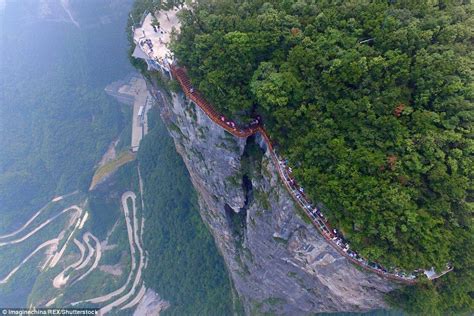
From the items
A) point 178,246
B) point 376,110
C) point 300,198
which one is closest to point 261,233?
point 300,198

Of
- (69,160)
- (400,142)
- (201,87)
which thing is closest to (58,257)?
(69,160)

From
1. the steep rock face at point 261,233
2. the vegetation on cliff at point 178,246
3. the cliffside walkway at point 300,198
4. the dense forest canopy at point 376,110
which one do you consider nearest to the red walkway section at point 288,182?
the cliffside walkway at point 300,198

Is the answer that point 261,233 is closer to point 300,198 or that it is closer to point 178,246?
point 300,198

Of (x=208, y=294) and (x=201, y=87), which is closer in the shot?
(x=201, y=87)

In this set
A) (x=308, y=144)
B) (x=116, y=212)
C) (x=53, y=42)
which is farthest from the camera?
(x=53, y=42)

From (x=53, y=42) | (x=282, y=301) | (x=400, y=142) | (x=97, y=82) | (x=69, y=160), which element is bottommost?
(x=282, y=301)

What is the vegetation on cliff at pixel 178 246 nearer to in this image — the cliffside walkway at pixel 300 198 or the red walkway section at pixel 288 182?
the red walkway section at pixel 288 182

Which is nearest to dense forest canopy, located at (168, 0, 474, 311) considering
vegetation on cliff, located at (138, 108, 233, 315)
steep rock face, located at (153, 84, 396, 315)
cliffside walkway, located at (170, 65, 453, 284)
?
cliffside walkway, located at (170, 65, 453, 284)

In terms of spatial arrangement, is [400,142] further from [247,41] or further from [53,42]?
[53,42]
